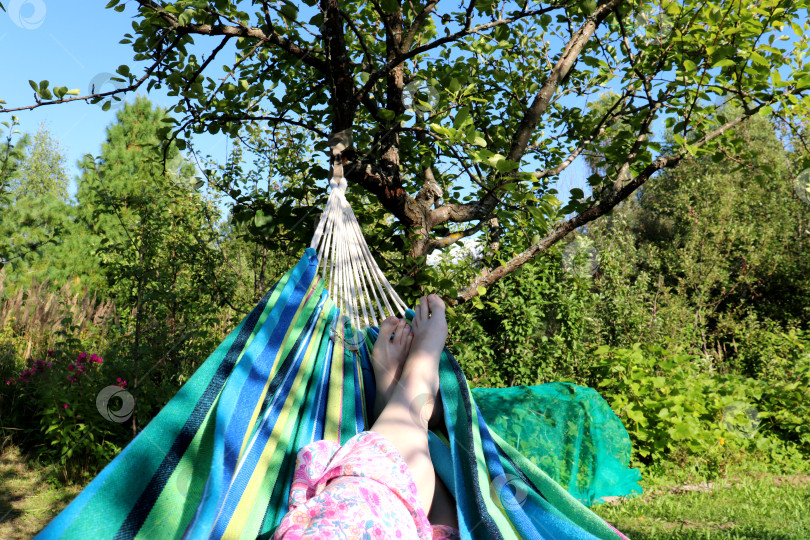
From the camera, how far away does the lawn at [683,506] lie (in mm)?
2516

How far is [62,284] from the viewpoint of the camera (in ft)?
24.1

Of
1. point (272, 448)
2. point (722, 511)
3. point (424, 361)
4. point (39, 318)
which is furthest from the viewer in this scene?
point (39, 318)

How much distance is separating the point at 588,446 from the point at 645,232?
362 inches

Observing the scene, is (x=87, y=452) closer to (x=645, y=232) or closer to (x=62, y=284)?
(x=62, y=284)

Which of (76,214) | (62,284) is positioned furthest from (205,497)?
(76,214)

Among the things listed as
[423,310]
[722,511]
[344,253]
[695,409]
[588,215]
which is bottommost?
[722,511]

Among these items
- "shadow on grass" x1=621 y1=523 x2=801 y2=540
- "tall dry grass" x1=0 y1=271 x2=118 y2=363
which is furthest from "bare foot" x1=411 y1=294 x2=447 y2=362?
"tall dry grass" x1=0 y1=271 x2=118 y2=363

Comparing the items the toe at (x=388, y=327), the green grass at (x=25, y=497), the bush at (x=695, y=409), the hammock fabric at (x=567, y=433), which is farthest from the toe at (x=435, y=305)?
the bush at (x=695, y=409)

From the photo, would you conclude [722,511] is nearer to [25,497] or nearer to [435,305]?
[435,305]

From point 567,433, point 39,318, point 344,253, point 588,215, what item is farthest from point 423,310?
point 39,318

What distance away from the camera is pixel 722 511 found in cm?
283

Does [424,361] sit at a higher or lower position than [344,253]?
lower

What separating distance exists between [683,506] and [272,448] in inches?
104

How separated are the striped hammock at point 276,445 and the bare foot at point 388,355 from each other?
0.13 ft
